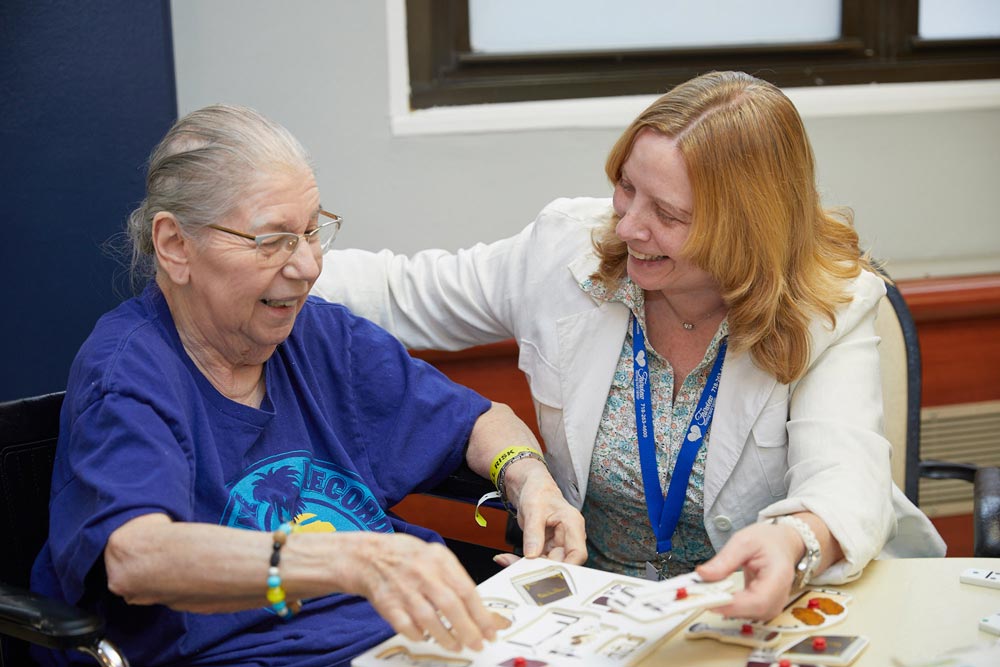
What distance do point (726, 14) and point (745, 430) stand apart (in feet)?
5.92

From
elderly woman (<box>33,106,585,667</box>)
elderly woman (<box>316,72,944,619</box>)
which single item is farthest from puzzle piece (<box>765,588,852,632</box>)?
elderly woman (<box>33,106,585,667</box>)

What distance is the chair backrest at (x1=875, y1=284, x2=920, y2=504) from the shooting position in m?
2.58

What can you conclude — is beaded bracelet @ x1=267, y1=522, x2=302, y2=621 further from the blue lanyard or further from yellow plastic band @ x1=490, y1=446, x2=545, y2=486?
the blue lanyard

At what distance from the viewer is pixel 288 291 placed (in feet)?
6.05

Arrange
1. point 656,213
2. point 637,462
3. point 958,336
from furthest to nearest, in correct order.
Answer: point 958,336
point 637,462
point 656,213

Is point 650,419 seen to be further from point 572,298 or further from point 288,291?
point 288,291

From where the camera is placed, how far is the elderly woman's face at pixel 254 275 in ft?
5.84

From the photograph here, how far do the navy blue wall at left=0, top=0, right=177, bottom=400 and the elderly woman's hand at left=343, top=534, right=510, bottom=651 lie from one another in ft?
4.44

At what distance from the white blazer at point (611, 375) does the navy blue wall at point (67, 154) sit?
0.54 meters

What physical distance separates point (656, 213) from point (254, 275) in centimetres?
76

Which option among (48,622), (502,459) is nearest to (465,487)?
(502,459)

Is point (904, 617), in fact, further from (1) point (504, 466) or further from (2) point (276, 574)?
(2) point (276, 574)

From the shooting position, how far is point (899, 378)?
259 centimetres

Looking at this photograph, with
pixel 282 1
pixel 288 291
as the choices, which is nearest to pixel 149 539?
pixel 288 291
